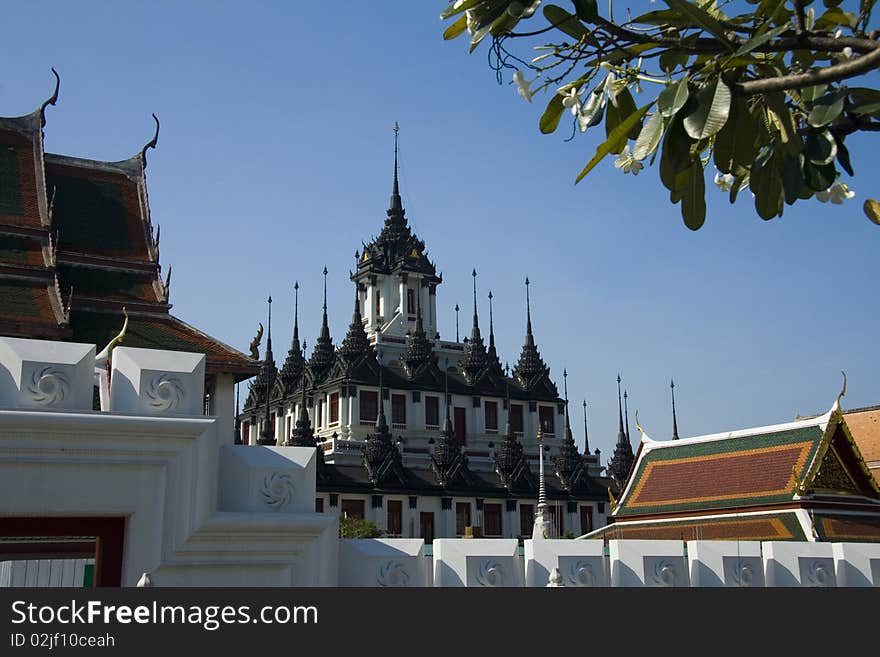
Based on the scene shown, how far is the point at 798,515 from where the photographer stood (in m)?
18.4

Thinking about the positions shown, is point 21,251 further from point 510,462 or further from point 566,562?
point 510,462

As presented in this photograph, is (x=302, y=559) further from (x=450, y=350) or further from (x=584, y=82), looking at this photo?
(x=450, y=350)

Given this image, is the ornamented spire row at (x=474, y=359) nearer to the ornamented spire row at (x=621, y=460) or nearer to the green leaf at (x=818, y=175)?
the ornamented spire row at (x=621, y=460)

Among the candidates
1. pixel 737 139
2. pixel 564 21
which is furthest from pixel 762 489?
pixel 564 21

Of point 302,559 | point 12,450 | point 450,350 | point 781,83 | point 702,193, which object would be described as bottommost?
point 302,559

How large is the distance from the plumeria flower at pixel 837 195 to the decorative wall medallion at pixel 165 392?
195 inches

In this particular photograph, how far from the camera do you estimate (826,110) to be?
4508 mm

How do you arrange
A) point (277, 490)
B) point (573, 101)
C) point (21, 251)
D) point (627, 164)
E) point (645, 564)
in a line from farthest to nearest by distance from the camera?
1. point (21, 251)
2. point (645, 564)
3. point (277, 490)
4. point (573, 101)
5. point (627, 164)

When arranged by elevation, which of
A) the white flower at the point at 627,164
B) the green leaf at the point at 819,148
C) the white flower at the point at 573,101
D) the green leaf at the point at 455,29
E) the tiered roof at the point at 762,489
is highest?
the green leaf at the point at 455,29

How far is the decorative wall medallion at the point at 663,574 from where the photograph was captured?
9.03 metres

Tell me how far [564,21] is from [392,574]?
16.0 ft

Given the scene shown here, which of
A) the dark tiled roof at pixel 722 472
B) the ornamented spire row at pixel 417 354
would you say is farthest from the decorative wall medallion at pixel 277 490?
the ornamented spire row at pixel 417 354
